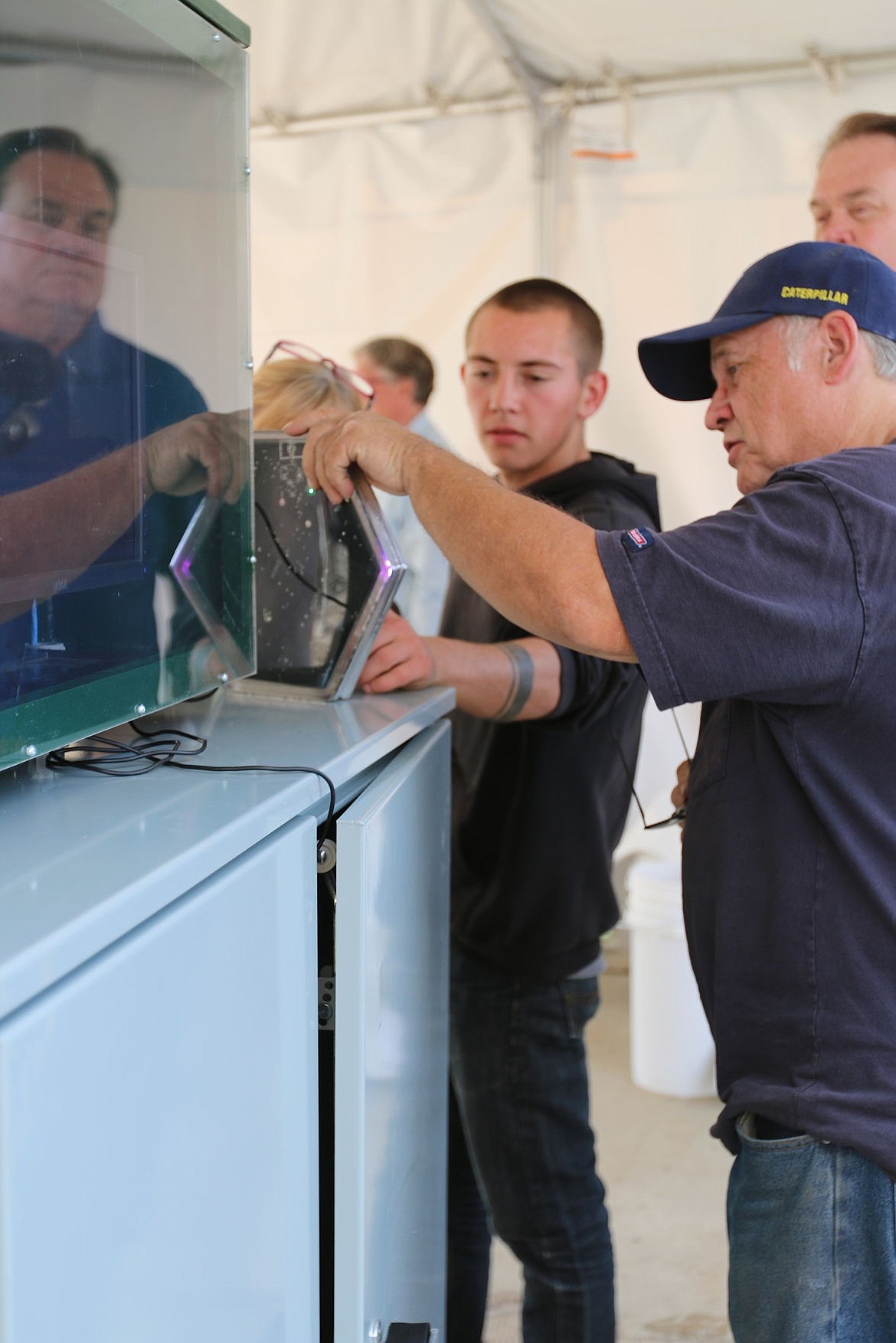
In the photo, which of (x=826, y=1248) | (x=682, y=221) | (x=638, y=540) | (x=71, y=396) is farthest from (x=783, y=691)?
(x=682, y=221)

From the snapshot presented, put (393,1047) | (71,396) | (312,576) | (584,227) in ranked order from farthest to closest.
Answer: (584,227) → (312,576) → (393,1047) → (71,396)

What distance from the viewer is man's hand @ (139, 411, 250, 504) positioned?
83 cm

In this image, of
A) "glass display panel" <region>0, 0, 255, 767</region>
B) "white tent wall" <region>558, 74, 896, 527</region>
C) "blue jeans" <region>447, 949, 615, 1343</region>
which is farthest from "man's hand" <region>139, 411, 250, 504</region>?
"white tent wall" <region>558, 74, 896, 527</region>

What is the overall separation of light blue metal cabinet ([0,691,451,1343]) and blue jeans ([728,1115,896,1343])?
1.10 feet

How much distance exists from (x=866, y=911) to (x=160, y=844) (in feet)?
2.25

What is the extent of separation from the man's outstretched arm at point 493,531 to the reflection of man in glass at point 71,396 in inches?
12.3

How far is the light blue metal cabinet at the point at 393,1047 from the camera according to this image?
0.77 metres

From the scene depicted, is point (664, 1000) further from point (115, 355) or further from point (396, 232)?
point (115, 355)

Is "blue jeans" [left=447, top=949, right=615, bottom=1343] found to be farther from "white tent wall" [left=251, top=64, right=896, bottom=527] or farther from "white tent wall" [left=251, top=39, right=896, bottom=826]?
"white tent wall" [left=251, top=64, right=896, bottom=527]

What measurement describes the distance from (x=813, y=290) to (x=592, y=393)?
91cm

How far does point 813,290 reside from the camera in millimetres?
1113

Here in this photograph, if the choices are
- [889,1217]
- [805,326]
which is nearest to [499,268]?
[805,326]

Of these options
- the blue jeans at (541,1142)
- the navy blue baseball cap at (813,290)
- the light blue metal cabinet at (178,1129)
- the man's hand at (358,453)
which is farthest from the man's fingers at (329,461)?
the blue jeans at (541,1142)

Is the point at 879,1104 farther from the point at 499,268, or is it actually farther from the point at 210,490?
the point at 499,268
